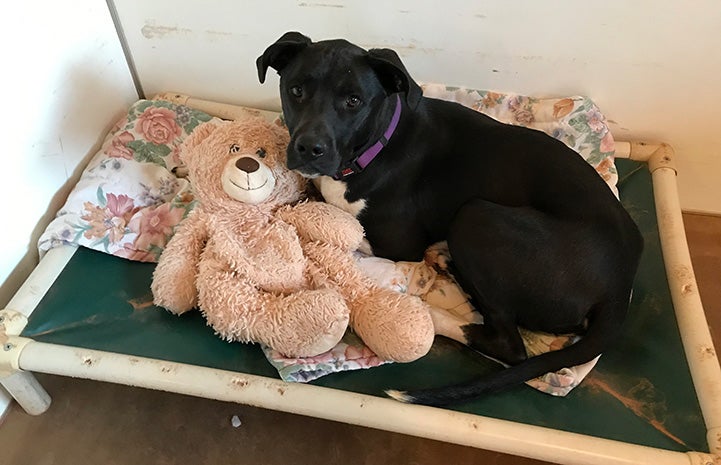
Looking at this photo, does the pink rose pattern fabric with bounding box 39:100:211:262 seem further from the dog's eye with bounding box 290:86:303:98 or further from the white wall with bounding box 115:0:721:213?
the dog's eye with bounding box 290:86:303:98

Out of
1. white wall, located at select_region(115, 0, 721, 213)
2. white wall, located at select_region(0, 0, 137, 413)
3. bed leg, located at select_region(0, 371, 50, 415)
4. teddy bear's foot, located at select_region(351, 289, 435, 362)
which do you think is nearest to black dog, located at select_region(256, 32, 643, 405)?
teddy bear's foot, located at select_region(351, 289, 435, 362)

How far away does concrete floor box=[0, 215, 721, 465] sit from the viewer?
5.38 ft

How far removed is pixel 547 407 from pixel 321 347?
1.73 feet

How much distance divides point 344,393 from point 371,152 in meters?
0.59

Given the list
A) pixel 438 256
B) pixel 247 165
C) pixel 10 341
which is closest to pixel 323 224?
pixel 247 165

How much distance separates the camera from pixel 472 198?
1.64 metres

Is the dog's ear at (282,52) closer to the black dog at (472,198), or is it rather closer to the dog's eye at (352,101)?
the black dog at (472,198)

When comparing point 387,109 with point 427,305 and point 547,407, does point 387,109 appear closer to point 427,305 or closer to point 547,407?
point 427,305

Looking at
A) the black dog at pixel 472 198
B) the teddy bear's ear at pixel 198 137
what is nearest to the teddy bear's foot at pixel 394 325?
the black dog at pixel 472 198

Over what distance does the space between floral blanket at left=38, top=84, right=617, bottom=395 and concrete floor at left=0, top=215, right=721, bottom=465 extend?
0.31m

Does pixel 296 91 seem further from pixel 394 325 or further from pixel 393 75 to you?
pixel 394 325

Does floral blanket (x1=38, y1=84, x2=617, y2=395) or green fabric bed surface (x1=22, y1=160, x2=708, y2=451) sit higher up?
floral blanket (x1=38, y1=84, x2=617, y2=395)

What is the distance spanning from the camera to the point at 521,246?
1.49 meters

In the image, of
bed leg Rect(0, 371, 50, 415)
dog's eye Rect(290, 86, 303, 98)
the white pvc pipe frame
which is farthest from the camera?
bed leg Rect(0, 371, 50, 415)
